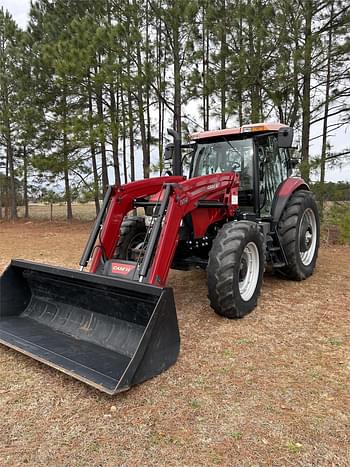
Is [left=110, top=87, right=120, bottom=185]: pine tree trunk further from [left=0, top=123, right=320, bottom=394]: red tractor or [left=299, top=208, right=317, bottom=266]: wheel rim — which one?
[left=299, top=208, right=317, bottom=266]: wheel rim

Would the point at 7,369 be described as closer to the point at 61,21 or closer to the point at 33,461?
the point at 33,461

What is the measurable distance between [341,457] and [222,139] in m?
4.11

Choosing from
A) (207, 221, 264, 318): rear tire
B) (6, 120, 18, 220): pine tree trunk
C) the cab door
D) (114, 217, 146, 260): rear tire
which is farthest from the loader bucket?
(6, 120, 18, 220): pine tree trunk

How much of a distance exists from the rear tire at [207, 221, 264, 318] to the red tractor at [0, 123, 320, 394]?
0.01 meters

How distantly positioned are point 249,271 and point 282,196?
150cm

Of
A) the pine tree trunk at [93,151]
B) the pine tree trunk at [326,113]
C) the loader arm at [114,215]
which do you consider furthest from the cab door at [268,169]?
the pine tree trunk at [93,151]

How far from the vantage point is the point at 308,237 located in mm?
6141

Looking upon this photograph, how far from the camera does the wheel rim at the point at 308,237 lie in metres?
5.87

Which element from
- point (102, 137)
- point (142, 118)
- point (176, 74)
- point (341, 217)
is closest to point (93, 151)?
point (142, 118)

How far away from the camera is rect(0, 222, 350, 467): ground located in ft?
7.24

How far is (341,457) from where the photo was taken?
2.17 m

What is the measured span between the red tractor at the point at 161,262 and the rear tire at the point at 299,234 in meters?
0.02

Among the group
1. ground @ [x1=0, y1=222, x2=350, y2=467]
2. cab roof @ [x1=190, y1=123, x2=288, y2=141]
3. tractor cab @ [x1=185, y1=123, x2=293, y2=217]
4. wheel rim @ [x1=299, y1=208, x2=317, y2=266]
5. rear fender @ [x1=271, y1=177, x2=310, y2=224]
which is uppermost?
cab roof @ [x1=190, y1=123, x2=288, y2=141]

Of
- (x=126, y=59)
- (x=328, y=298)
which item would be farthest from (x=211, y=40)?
(x=328, y=298)
